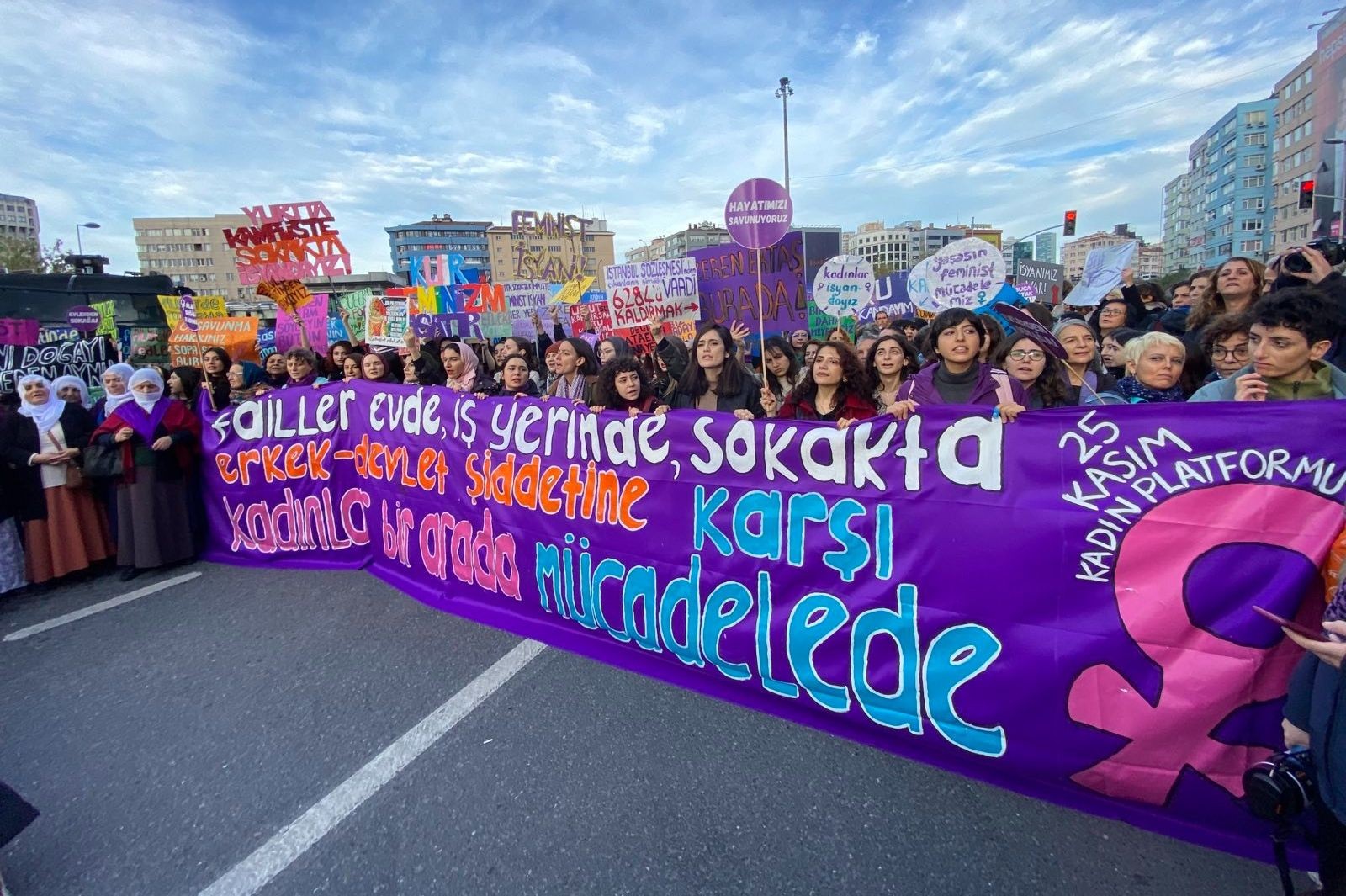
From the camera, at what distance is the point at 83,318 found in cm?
998

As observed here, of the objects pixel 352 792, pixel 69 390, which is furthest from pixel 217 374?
pixel 352 792

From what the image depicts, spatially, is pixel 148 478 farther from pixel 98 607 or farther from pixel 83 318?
pixel 83 318

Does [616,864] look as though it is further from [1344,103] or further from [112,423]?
[1344,103]

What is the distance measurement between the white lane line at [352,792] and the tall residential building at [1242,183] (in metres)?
97.3

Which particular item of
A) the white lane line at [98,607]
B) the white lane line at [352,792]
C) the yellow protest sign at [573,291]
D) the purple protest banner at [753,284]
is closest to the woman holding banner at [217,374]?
the white lane line at [98,607]

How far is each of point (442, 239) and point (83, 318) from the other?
11502cm

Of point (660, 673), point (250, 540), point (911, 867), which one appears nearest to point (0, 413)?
point (250, 540)

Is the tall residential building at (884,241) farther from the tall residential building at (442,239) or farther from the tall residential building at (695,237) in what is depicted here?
the tall residential building at (442,239)

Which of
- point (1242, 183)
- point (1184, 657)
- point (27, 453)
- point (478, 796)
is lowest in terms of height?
point (478, 796)

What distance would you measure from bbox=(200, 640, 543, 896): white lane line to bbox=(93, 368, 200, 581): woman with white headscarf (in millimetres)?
3305

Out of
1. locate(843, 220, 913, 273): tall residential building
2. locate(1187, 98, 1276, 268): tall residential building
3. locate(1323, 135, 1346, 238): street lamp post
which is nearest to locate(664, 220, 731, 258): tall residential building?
locate(843, 220, 913, 273): tall residential building

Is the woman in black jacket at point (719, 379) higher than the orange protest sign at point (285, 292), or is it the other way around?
the orange protest sign at point (285, 292)

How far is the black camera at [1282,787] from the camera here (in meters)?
1.53

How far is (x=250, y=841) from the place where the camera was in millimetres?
2184
